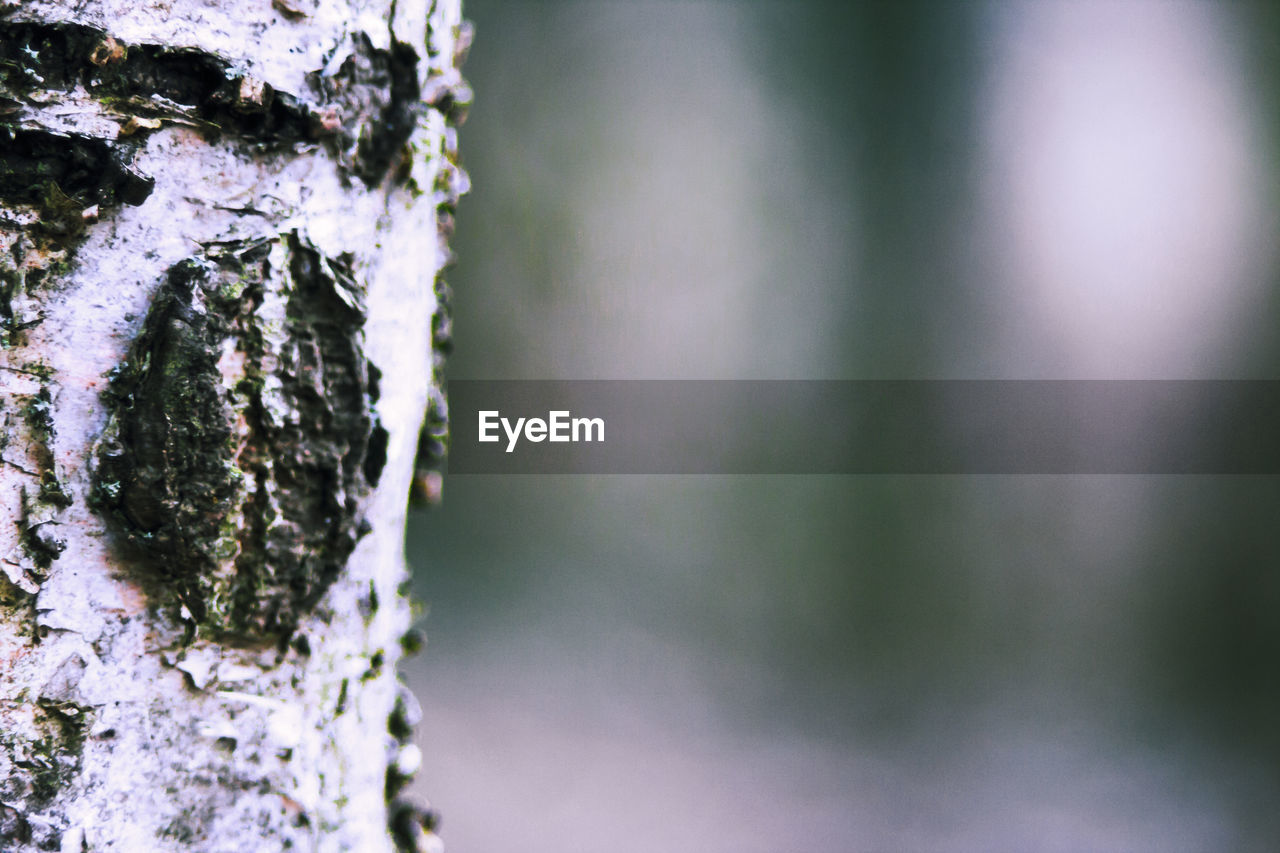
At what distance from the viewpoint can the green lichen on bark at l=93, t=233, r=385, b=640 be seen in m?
0.32

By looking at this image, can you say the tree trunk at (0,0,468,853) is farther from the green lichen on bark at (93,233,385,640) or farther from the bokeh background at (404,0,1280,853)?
the bokeh background at (404,0,1280,853)

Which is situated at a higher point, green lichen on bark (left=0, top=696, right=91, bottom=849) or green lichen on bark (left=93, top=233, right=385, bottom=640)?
green lichen on bark (left=93, top=233, right=385, bottom=640)

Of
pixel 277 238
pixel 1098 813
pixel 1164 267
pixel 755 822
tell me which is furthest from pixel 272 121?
pixel 1164 267

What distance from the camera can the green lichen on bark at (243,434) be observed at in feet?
1.04

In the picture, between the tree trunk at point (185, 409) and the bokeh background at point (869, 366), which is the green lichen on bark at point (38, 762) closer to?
the tree trunk at point (185, 409)

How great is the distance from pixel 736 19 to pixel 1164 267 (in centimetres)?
148

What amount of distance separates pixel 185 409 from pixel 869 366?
2579 mm

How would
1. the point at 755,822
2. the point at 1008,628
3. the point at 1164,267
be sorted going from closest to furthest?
the point at 755,822 < the point at 1164,267 < the point at 1008,628

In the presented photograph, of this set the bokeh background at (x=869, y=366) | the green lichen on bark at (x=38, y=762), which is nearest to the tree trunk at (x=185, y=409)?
the green lichen on bark at (x=38, y=762)

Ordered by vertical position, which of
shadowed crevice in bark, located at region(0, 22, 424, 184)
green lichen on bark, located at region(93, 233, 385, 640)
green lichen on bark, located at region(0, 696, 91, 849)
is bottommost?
green lichen on bark, located at region(0, 696, 91, 849)

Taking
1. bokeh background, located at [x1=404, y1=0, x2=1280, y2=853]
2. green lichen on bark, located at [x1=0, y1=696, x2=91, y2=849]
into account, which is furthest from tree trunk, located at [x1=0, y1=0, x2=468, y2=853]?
bokeh background, located at [x1=404, y1=0, x2=1280, y2=853]

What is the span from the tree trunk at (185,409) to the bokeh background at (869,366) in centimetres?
192

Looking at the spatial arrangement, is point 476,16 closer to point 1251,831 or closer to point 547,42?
point 547,42

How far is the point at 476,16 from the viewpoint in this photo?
2.78 meters
